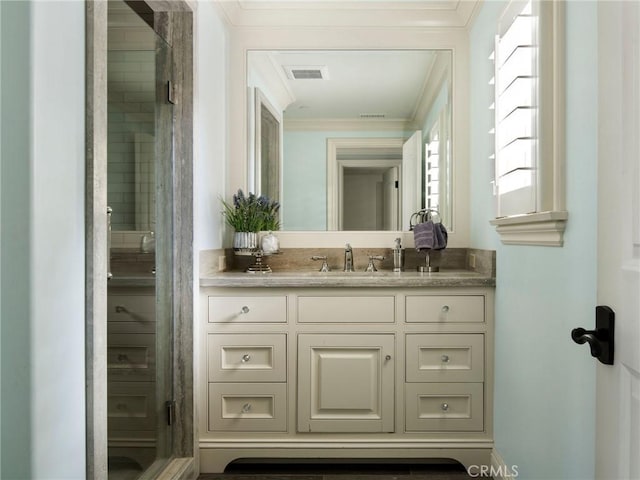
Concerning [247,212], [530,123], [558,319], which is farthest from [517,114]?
[247,212]

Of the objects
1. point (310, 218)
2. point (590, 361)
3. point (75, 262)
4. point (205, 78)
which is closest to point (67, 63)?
point (75, 262)

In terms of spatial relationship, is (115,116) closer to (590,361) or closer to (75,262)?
(75,262)

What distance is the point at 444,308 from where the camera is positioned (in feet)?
7.12

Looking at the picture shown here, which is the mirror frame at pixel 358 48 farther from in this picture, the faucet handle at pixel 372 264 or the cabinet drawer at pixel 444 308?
the cabinet drawer at pixel 444 308

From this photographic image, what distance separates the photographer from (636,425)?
78 cm

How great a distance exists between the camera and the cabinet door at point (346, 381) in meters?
2.18

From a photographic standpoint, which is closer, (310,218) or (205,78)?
(205,78)

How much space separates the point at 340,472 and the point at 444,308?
880mm

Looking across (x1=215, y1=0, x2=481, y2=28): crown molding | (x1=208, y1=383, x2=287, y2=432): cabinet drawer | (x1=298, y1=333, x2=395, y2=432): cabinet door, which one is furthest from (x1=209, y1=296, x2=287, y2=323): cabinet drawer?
(x1=215, y1=0, x2=481, y2=28): crown molding

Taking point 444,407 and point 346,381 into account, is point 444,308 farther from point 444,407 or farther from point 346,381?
point 346,381

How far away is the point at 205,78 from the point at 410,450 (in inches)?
76.7

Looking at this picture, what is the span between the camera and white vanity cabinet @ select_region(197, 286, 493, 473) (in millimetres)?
2170

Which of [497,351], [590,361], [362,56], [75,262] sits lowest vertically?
[497,351]

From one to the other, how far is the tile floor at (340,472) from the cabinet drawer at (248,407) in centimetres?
20
